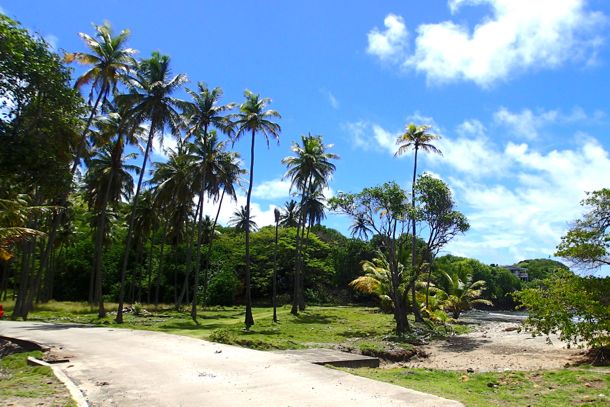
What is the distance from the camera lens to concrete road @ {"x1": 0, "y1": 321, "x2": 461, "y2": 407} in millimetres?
7723

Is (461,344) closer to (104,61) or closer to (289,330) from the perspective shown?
(289,330)

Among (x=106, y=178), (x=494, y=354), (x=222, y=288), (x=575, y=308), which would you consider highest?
(x=106, y=178)

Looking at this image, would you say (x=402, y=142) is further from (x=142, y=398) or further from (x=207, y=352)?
(x=142, y=398)

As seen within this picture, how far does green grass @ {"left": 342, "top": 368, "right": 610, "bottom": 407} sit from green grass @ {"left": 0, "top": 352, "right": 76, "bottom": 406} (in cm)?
586

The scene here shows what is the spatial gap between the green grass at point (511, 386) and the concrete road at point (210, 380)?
3.32 ft

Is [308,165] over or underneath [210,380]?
over

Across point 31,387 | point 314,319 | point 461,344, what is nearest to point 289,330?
point 314,319

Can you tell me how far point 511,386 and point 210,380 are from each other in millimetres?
6173

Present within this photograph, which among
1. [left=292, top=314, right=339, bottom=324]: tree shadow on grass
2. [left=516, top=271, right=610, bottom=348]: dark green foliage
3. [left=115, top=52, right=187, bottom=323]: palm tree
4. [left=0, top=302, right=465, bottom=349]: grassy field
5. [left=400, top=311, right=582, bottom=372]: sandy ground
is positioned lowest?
[left=400, top=311, right=582, bottom=372]: sandy ground

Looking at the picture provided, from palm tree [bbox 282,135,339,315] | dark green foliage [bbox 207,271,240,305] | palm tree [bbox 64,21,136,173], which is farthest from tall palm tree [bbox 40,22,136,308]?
dark green foliage [bbox 207,271,240,305]

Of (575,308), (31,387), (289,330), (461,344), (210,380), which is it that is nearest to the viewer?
(31,387)

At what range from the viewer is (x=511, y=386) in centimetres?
1000

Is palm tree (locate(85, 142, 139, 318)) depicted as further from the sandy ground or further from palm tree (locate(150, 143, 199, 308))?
the sandy ground

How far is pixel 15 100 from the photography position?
10922 millimetres
